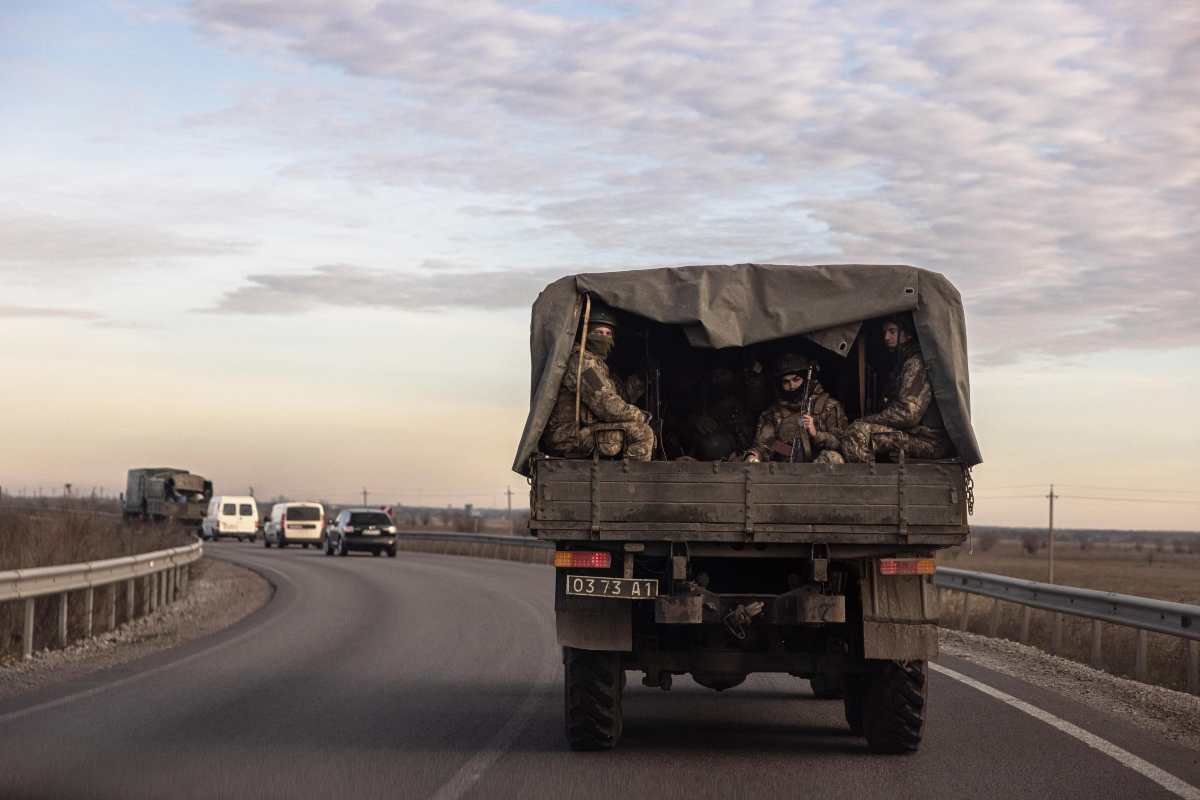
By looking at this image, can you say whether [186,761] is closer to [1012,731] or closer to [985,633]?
[1012,731]

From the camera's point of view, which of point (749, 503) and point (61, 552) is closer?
point (749, 503)

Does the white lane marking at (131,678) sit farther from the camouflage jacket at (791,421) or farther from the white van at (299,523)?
the white van at (299,523)

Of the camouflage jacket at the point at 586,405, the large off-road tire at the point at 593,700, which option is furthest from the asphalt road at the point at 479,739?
the camouflage jacket at the point at 586,405

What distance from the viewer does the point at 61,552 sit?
2184 cm

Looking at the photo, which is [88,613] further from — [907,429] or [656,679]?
[907,429]

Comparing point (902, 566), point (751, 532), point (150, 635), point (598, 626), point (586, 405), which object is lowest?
point (150, 635)

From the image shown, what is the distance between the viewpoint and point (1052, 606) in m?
15.5

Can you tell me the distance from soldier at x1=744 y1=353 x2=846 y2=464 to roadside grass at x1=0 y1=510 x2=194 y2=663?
27.7ft

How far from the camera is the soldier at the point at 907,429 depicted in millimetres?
10188

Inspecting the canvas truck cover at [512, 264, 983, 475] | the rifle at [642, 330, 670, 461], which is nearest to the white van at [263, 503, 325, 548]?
the rifle at [642, 330, 670, 461]

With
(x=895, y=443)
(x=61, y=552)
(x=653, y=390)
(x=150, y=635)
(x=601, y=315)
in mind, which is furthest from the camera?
(x=61, y=552)

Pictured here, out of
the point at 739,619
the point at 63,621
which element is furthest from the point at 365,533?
the point at 739,619

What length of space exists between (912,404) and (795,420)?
0.95 m

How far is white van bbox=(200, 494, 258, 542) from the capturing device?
221ft
